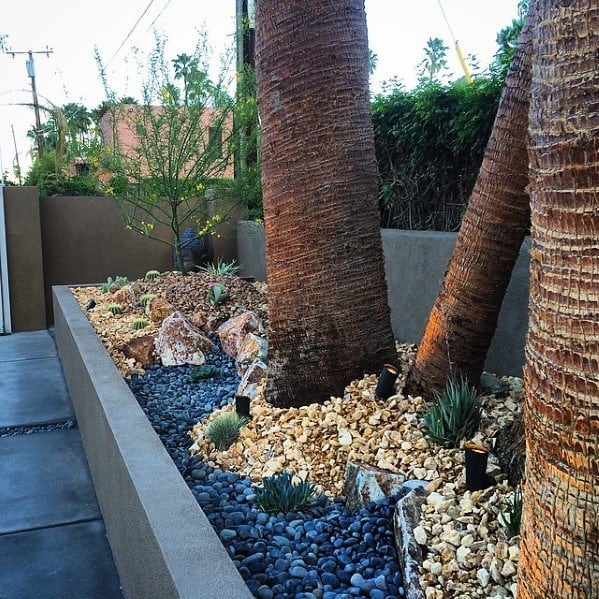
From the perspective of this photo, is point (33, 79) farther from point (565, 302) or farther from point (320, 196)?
point (565, 302)

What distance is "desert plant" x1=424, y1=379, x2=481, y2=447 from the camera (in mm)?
2803

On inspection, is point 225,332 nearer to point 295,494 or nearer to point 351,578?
point 295,494

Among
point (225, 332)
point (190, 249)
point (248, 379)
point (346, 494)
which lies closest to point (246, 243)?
point (190, 249)

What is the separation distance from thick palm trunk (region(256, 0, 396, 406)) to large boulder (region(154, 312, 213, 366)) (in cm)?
200

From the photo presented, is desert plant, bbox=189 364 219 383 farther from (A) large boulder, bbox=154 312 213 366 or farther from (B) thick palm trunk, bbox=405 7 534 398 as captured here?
(B) thick palm trunk, bbox=405 7 534 398

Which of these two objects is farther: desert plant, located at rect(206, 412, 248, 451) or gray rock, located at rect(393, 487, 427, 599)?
desert plant, located at rect(206, 412, 248, 451)

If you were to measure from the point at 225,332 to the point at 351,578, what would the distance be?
11.7 feet

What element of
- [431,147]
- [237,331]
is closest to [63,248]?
[237,331]

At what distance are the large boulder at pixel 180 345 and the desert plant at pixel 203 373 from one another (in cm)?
28

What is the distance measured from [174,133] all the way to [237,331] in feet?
10.7

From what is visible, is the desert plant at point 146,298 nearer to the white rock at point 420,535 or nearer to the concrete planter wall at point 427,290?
the concrete planter wall at point 427,290

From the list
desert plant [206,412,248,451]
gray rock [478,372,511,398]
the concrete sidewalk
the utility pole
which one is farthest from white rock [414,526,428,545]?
the utility pole

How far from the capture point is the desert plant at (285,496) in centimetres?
267

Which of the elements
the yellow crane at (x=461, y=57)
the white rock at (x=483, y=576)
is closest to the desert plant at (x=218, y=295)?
the yellow crane at (x=461, y=57)
